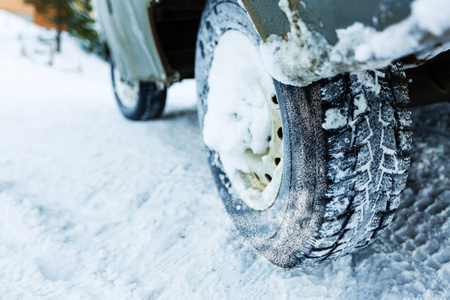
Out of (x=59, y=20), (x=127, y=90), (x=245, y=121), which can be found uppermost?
(x=245, y=121)

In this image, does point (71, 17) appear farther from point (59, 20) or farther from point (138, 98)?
point (138, 98)

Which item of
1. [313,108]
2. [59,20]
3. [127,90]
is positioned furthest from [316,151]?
[59,20]

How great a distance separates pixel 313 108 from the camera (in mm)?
741

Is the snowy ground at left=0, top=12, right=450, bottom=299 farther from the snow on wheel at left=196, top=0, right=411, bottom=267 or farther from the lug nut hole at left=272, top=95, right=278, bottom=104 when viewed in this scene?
the lug nut hole at left=272, top=95, right=278, bottom=104

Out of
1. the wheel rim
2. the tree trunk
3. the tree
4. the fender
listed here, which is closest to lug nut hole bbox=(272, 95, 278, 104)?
the wheel rim

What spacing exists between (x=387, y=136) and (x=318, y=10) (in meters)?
0.40

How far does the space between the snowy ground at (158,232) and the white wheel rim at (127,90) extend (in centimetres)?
49

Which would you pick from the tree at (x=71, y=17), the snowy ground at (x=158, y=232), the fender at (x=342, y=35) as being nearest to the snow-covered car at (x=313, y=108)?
the fender at (x=342, y=35)

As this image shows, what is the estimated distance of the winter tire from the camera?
99.4 inches

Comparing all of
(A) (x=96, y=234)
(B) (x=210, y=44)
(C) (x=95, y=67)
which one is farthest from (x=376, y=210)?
(C) (x=95, y=67)

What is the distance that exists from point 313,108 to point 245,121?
420mm

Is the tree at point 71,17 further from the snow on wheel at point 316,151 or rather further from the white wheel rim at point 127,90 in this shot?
the snow on wheel at point 316,151

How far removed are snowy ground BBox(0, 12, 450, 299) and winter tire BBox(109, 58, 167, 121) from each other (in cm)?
35

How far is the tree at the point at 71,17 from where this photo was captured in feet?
28.8
